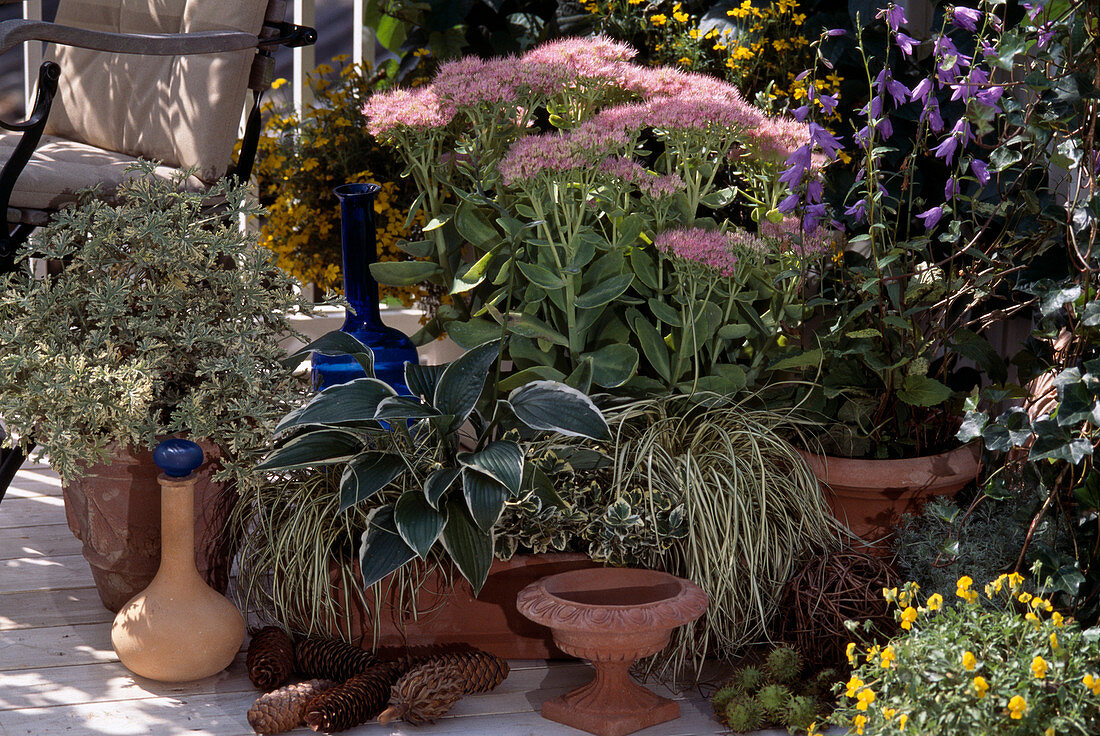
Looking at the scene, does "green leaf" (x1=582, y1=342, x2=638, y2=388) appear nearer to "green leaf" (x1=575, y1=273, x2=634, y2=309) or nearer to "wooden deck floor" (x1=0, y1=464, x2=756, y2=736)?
"green leaf" (x1=575, y1=273, x2=634, y2=309)

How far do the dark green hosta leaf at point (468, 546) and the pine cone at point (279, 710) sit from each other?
0.80 feet

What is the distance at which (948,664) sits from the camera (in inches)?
48.6

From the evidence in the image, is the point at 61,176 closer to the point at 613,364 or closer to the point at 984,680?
the point at 613,364

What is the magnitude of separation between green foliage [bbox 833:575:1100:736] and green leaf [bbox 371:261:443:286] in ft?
3.34

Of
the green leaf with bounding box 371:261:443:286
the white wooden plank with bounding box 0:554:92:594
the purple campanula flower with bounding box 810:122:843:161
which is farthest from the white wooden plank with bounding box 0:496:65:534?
the purple campanula flower with bounding box 810:122:843:161

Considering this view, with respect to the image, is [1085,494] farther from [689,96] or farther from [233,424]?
[233,424]

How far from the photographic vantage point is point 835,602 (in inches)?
63.4

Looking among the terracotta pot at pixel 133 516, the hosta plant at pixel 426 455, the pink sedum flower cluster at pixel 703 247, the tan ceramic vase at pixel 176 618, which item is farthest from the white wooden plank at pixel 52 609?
the pink sedum flower cluster at pixel 703 247

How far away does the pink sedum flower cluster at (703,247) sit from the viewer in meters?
1.70

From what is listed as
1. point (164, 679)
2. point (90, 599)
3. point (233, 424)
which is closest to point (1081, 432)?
point (233, 424)

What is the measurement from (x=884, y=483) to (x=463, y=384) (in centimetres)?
68

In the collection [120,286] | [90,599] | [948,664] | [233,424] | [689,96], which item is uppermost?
[689,96]

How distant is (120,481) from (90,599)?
319mm

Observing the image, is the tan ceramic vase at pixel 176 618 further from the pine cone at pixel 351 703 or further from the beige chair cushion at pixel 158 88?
the beige chair cushion at pixel 158 88
